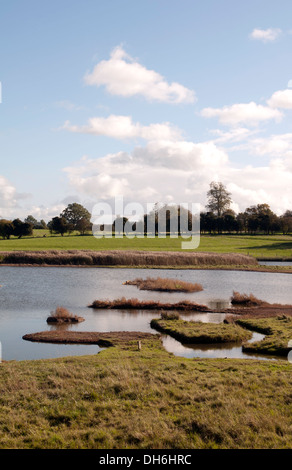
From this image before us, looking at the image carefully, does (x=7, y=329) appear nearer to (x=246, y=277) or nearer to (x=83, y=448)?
(x=83, y=448)

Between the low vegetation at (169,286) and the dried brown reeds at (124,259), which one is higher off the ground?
the dried brown reeds at (124,259)

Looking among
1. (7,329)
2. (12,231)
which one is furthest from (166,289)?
(12,231)

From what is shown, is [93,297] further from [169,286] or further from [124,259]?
[124,259]

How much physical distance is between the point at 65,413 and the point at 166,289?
129 feet

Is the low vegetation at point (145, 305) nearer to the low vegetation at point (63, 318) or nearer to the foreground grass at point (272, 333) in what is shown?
the low vegetation at point (63, 318)

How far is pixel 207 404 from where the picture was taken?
13.8 metres

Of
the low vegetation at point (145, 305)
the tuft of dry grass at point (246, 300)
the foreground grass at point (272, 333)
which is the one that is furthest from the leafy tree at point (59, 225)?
the foreground grass at point (272, 333)

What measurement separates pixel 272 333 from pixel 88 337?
11976 mm

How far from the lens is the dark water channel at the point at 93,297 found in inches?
1014

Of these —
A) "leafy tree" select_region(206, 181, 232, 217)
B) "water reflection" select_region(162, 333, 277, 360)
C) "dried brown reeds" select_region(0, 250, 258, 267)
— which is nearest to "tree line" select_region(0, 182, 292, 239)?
"leafy tree" select_region(206, 181, 232, 217)

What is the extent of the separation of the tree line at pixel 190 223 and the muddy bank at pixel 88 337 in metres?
113

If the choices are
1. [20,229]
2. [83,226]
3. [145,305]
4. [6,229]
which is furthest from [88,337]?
[83,226]

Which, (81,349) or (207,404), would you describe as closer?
(207,404)

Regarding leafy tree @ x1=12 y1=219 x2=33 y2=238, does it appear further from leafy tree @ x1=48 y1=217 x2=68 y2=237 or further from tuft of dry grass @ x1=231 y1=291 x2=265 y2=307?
tuft of dry grass @ x1=231 y1=291 x2=265 y2=307
